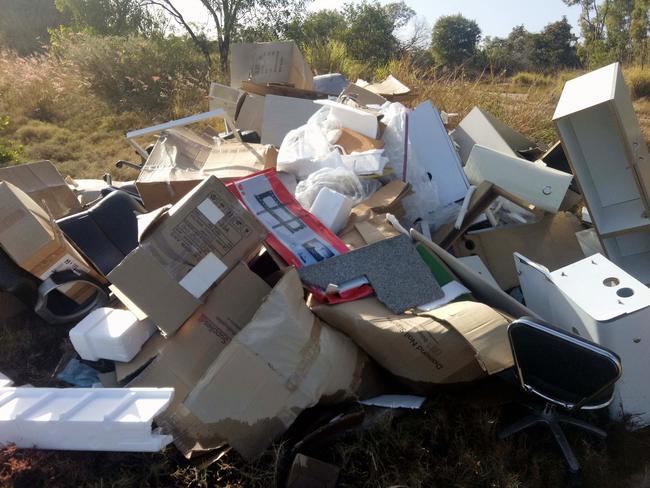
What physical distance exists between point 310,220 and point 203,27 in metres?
9.57

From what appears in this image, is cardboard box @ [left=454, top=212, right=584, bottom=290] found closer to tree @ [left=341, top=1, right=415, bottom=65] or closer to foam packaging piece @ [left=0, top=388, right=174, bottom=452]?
foam packaging piece @ [left=0, top=388, right=174, bottom=452]

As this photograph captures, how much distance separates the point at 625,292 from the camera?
6.25 feet

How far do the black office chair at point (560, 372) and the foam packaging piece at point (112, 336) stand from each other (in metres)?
1.50

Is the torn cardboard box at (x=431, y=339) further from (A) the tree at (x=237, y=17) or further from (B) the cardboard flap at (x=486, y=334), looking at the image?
(A) the tree at (x=237, y=17)

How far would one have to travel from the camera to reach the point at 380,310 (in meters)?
1.97

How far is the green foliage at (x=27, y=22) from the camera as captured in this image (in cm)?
1498

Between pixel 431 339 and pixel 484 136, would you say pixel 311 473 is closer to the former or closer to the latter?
pixel 431 339

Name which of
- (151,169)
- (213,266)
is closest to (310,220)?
(213,266)

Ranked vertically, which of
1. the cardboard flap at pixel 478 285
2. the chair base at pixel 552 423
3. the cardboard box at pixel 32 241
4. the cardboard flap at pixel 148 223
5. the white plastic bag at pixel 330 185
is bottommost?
the chair base at pixel 552 423

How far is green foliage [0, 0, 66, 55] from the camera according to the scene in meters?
15.0

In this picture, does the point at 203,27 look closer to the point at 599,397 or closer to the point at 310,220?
the point at 310,220

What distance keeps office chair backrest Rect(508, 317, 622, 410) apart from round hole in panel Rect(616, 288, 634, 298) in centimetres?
39

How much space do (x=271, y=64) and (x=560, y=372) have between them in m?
4.14

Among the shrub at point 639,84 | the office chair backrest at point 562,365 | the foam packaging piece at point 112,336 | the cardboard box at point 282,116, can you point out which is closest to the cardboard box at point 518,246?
the office chair backrest at point 562,365
